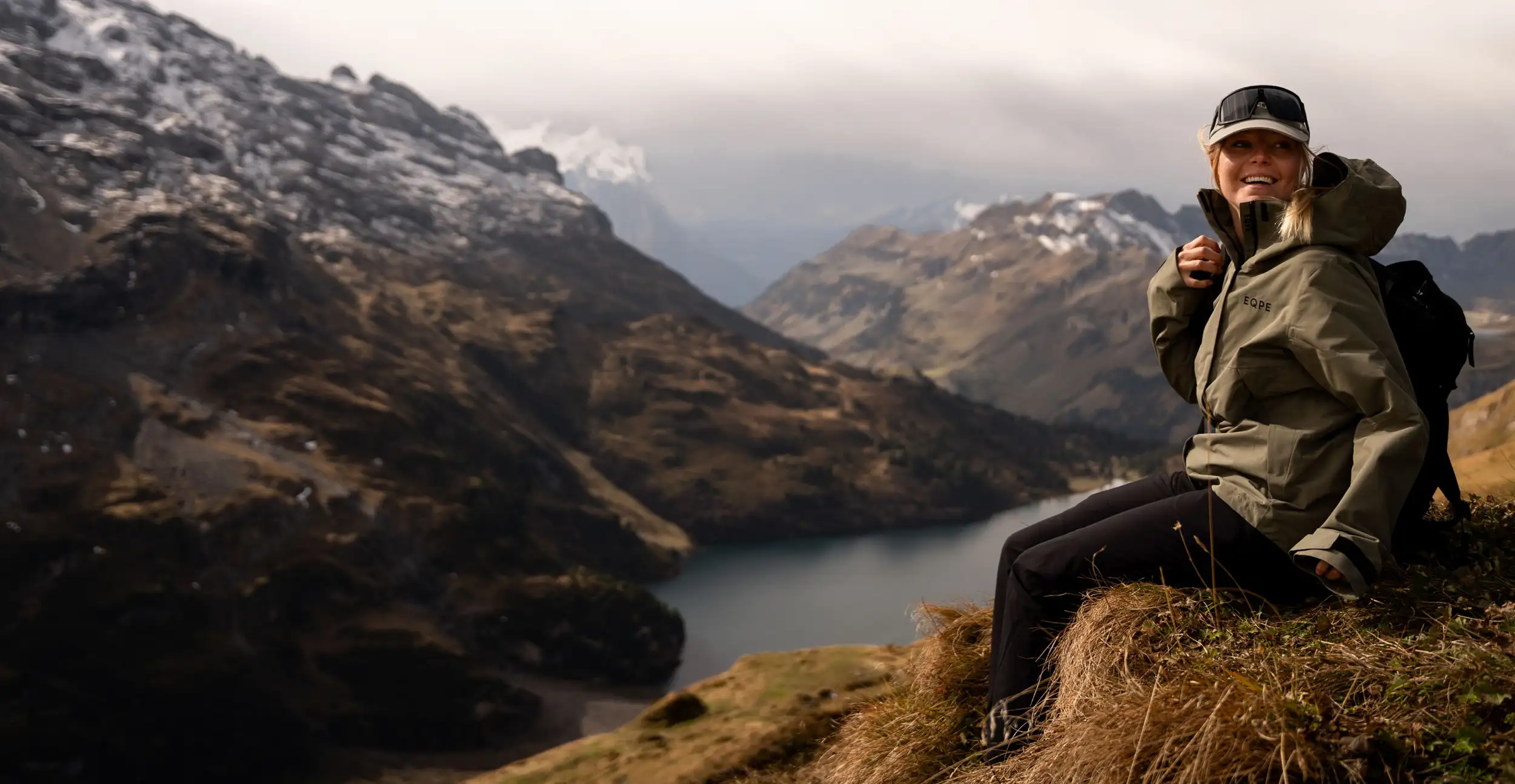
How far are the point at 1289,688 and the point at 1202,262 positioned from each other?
2.80m

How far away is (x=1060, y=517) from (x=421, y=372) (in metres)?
204

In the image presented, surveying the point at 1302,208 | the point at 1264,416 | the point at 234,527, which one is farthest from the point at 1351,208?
the point at 234,527

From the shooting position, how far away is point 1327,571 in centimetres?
505

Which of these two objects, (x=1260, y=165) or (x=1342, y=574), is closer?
(x=1342, y=574)

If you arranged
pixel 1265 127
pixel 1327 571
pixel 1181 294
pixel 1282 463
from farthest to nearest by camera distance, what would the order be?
pixel 1181 294 → pixel 1265 127 → pixel 1282 463 → pixel 1327 571

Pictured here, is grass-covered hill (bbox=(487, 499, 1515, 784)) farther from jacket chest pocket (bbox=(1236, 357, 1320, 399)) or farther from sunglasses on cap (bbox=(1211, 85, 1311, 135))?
sunglasses on cap (bbox=(1211, 85, 1311, 135))

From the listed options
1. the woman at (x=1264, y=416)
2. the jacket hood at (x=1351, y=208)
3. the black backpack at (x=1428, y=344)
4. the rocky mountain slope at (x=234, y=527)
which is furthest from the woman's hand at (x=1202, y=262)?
the rocky mountain slope at (x=234, y=527)

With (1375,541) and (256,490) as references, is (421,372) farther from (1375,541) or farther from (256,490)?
(1375,541)

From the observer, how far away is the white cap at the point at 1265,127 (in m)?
5.82

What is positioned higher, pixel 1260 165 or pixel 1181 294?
pixel 1260 165

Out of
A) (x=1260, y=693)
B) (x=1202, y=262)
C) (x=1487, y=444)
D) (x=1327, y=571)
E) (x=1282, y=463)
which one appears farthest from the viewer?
(x=1487, y=444)

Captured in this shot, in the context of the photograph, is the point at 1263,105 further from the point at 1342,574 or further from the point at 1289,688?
the point at 1289,688

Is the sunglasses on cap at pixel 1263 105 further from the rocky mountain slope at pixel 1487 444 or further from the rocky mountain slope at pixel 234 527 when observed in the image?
the rocky mountain slope at pixel 234 527

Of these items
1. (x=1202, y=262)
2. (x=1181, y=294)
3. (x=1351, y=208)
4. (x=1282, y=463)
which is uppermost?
(x=1351, y=208)
